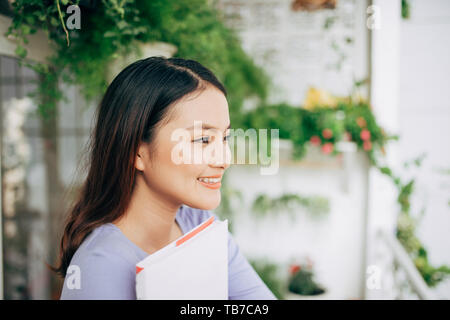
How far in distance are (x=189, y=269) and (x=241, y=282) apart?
31 cm

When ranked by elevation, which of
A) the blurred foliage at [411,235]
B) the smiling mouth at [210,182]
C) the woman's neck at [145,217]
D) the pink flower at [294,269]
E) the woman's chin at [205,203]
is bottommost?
the pink flower at [294,269]

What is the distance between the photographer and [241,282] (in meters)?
0.83

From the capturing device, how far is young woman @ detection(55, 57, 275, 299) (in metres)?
0.63

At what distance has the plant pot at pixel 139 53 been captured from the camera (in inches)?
38.5

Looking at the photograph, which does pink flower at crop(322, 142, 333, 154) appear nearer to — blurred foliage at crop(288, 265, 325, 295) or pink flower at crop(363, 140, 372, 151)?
pink flower at crop(363, 140, 372, 151)

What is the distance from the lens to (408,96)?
2094 mm

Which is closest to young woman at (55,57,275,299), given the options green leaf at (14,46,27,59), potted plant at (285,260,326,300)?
green leaf at (14,46,27,59)

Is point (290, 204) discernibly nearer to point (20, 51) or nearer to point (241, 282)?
point (241, 282)

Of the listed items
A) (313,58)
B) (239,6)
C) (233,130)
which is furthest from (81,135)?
(313,58)

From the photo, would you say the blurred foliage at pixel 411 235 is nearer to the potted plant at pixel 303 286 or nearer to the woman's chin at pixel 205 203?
the potted plant at pixel 303 286

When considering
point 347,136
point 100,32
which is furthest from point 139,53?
point 347,136

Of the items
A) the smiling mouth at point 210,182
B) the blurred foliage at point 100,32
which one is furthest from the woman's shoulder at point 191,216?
the blurred foliage at point 100,32

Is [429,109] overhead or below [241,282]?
overhead
